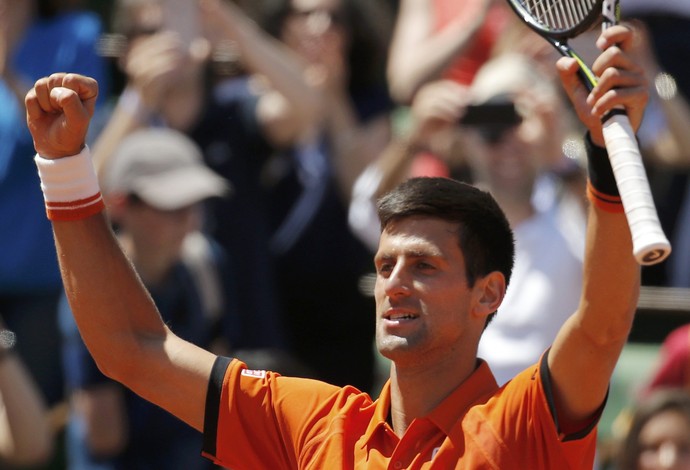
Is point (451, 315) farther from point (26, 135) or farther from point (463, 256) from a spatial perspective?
point (26, 135)

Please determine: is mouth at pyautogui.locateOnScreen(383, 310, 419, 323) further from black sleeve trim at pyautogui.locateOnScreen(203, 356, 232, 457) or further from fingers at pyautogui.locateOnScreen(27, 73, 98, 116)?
fingers at pyautogui.locateOnScreen(27, 73, 98, 116)

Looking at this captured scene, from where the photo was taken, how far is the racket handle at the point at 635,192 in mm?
2639

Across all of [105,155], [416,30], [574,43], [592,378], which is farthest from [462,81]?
[592,378]

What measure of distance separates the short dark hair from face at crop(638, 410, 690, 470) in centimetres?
169

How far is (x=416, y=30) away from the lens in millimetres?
6449

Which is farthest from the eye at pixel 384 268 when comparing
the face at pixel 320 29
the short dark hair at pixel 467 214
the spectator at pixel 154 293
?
the face at pixel 320 29

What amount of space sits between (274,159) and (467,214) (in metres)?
3.18

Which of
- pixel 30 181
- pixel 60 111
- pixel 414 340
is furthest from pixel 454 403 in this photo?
pixel 30 181

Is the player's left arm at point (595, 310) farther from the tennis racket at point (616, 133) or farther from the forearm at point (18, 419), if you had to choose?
the forearm at point (18, 419)

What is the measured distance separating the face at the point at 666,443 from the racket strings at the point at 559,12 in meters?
2.06

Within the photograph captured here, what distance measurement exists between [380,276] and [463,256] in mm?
202

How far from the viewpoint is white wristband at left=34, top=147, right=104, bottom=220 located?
11.4 feet

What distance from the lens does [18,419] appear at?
16.4 ft

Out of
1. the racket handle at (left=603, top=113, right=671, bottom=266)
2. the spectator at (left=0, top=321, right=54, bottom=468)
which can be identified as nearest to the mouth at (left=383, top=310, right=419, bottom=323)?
the racket handle at (left=603, top=113, right=671, bottom=266)
